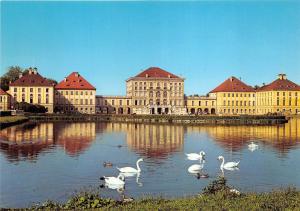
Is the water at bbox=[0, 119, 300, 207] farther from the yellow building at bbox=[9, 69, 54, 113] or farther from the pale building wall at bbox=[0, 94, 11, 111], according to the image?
the yellow building at bbox=[9, 69, 54, 113]

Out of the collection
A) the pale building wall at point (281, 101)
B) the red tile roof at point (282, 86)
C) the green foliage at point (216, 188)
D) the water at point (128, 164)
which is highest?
the red tile roof at point (282, 86)

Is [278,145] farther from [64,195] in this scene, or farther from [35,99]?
[35,99]

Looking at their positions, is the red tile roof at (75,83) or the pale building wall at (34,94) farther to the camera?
the red tile roof at (75,83)

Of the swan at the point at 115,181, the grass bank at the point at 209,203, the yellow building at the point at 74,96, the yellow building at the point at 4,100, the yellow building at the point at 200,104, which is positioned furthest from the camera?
the yellow building at the point at 200,104

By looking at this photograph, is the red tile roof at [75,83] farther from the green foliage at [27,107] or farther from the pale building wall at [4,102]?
the green foliage at [27,107]

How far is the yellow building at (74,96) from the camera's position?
4377 inches

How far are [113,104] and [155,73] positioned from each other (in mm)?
13820

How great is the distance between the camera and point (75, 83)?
370 feet

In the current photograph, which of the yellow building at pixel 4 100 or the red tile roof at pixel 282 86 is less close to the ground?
the red tile roof at pixel 282 86

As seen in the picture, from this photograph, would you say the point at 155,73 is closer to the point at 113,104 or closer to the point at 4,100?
the point at 113,104

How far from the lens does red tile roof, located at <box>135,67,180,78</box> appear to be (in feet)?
389

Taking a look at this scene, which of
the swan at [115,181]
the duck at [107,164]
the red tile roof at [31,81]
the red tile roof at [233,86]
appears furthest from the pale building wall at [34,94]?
the swan at [115,181]

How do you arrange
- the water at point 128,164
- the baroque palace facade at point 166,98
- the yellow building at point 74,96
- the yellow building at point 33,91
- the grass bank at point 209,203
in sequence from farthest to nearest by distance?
1. the baroque palace facade at point 166,98
2. the yellow building at point 74,96
3. the yellow building at point 33,91
4. the water at point 128,164
5. the grass bank at point 209,203

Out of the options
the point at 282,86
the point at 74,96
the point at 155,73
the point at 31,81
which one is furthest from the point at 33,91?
the point at 282,86
